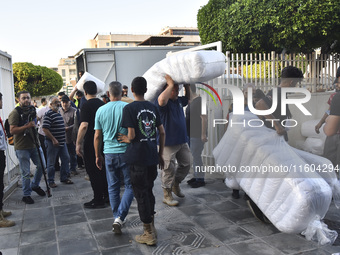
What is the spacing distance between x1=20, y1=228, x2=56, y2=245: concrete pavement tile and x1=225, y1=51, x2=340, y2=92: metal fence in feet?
13.3

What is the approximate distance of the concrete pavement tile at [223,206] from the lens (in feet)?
15.4

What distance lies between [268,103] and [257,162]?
79 cm

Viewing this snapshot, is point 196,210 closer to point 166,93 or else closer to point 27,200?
point 166,93

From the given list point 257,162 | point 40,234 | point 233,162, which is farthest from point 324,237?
point 40,234

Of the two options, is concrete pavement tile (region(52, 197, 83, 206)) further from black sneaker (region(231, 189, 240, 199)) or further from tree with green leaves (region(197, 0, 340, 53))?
tree with green leaves (region(197, 0, 340, 53))

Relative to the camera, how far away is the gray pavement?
351 centimetres

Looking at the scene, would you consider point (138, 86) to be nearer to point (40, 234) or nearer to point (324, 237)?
point (40, 234)

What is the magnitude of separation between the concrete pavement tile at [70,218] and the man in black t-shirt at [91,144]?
0.34 meters

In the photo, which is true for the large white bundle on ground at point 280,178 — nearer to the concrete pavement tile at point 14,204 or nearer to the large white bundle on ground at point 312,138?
the large white bundle on ground at point 312,138

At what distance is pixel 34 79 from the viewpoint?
130ft

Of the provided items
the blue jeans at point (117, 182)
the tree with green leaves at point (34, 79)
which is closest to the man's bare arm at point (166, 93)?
the blue jeans at point (117, 182)

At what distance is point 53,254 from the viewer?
351cm

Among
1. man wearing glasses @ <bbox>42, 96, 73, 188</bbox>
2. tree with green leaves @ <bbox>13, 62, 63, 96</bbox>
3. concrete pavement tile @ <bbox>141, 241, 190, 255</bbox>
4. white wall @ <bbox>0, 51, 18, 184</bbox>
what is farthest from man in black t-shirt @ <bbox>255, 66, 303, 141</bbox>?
tree with green leaves @ <bbox>13, 62, 63, 96</bbox>

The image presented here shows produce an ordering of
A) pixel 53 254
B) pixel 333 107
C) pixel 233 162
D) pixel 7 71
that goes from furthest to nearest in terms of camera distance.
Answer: pixel 7 71
pixel 233 162
pixel 333 107
pixel 53 254
